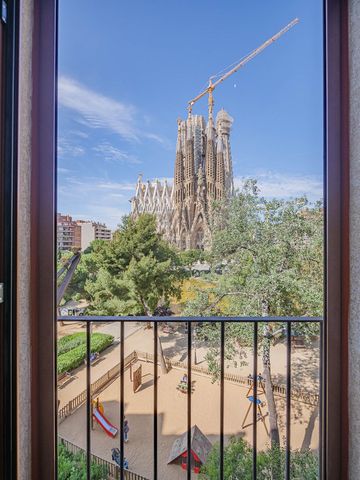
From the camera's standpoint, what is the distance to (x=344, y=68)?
1.02m

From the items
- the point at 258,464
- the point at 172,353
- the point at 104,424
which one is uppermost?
the point at 172,353

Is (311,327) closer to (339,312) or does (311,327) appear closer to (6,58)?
(339,312)

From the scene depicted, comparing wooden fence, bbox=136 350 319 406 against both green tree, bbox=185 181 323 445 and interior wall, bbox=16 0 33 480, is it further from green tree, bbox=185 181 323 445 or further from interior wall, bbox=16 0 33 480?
interior wall, bbox=16 0 33 480

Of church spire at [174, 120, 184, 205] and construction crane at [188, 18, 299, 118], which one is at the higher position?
construction crane at [188, 18, 299, 118]

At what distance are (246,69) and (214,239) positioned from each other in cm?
124

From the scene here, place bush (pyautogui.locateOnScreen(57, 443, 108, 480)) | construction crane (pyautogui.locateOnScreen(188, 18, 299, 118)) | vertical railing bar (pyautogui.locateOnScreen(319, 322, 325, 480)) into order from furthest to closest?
construction crane (pyautogui.locateOnScreen(188, 18, 299, 118)), bush (pyautogui.locateOnScreen(57, 443, 108, 480)), vertical railing bar (pyautogui.locateOnScreen(319, 322, 325, 480))

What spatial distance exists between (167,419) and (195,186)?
62.4 inches

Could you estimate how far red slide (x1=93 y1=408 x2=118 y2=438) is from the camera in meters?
1.63

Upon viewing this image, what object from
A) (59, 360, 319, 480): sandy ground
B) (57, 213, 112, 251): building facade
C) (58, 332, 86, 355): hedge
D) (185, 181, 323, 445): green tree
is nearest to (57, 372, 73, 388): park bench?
(58, 332, 86, 355): hedge

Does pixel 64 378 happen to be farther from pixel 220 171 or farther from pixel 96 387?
pixel 220 171

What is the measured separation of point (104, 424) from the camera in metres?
1.64

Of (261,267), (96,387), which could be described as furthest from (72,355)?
(261,267)

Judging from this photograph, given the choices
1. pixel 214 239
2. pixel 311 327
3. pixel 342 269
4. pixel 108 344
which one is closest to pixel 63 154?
pixel 214 239

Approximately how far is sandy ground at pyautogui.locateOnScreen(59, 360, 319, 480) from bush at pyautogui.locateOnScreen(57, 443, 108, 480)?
0.10 meters
